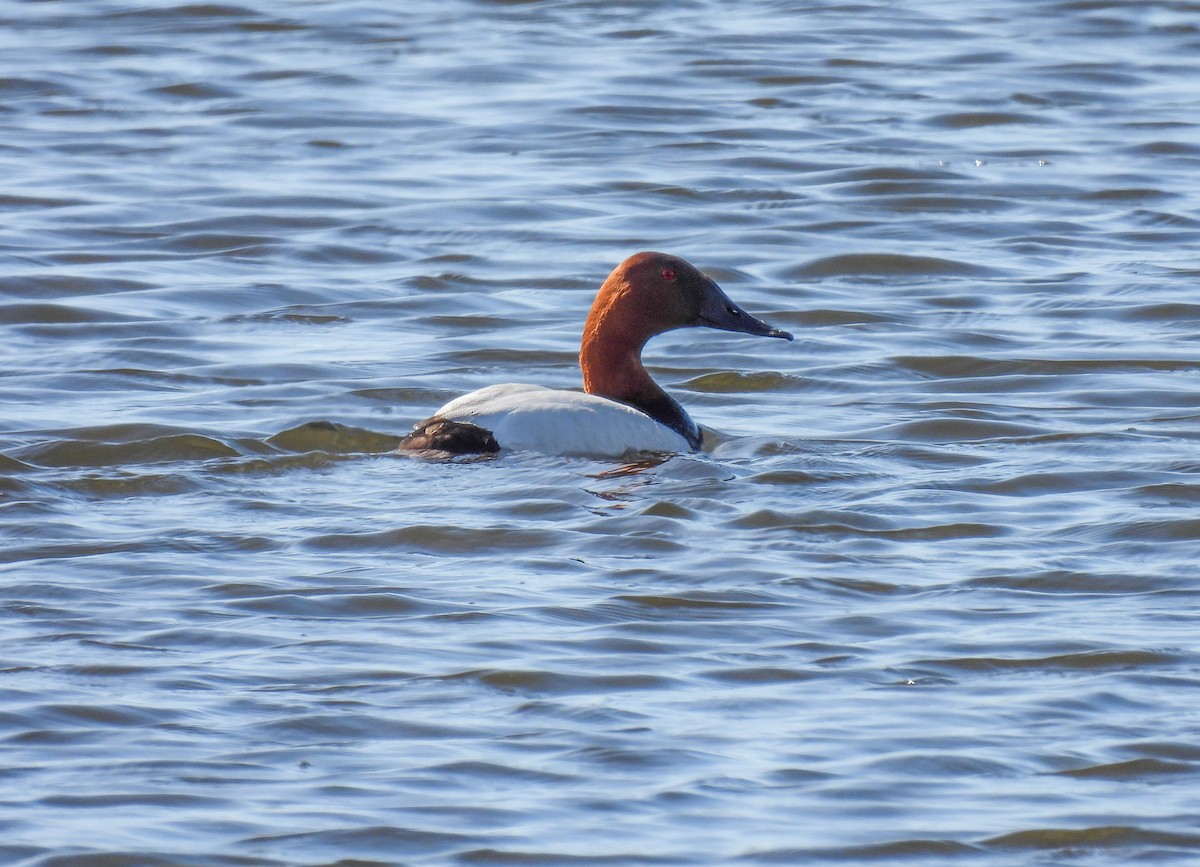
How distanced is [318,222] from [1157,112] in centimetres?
627

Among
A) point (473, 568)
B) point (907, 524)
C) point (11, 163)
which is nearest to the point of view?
point (473, 568)

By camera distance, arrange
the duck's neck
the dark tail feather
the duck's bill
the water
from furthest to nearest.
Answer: the duck's bill, the duck's neck, the dark tail feather, the water

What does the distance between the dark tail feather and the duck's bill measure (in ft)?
5.05

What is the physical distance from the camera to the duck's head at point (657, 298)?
9.05 metres

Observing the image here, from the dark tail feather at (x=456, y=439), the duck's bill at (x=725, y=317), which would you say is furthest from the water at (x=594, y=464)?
the duck's bill at (x=725, y=317)

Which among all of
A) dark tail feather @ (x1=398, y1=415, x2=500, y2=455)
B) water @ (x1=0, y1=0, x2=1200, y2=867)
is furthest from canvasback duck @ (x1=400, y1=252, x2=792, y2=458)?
water @ (x1=0, y1=0, x2=1200, y2=867)

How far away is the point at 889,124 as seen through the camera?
15.5 meters

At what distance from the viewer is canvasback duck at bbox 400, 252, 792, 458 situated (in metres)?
8.12

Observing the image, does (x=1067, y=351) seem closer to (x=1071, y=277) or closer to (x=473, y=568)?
(x=1071, y=277)

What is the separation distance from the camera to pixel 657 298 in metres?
9.11

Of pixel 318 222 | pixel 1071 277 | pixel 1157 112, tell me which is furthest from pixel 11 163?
pixel 1157 112

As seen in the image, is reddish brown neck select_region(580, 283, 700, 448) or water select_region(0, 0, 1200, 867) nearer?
water select_region(0, 0, 1200, 867)

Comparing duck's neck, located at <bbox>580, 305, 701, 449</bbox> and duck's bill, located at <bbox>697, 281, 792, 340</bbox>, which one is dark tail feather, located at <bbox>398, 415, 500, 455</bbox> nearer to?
duck's neck, located at <bbox>580, 305, 701, 449</bbox>

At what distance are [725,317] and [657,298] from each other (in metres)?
0.37
